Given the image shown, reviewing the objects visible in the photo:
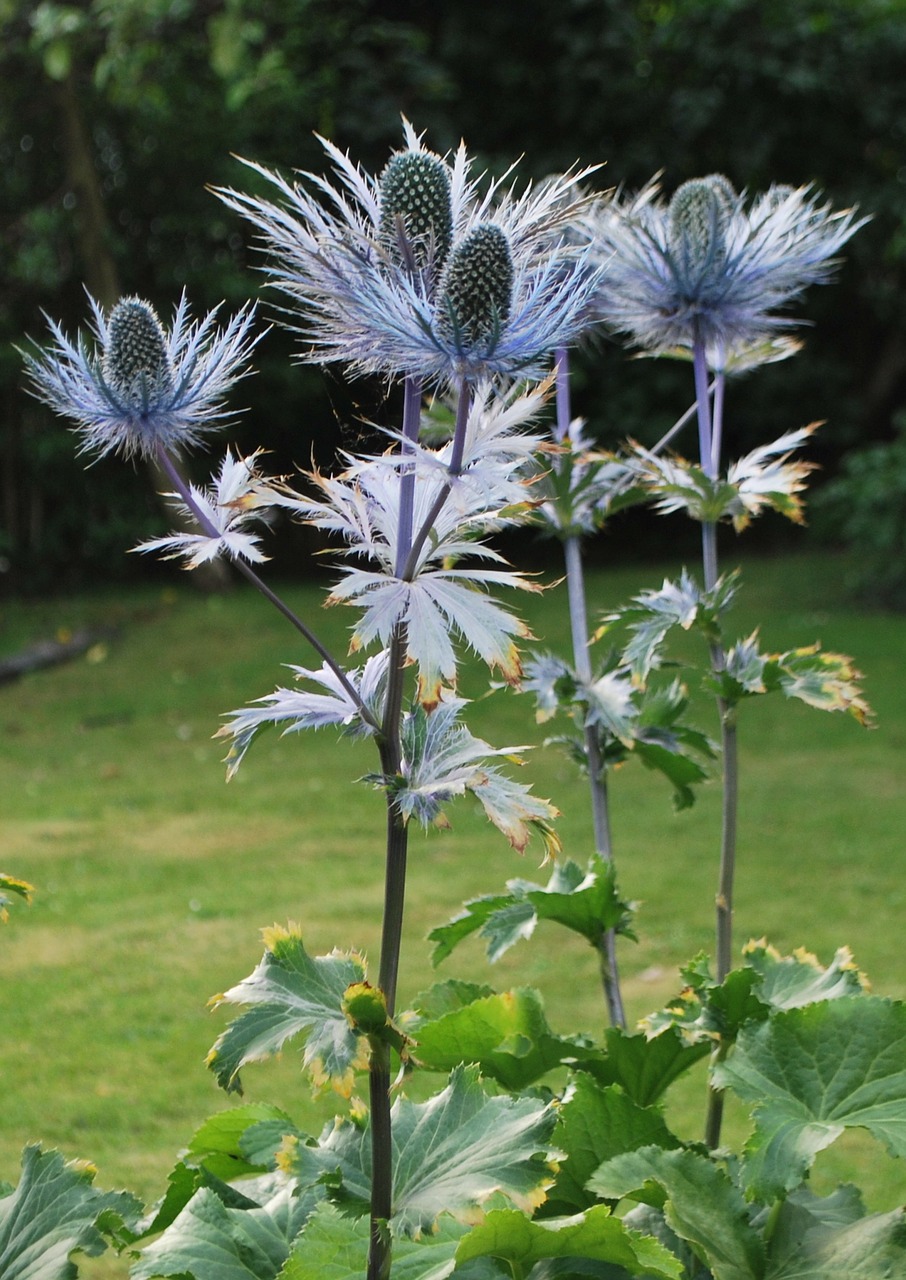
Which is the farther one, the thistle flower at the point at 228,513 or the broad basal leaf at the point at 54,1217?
the broad basal leaf at the point at 54,1217

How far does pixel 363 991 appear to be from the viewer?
1.65 m

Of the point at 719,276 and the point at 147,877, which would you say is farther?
the point at 147,877

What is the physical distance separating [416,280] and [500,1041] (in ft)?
4.35

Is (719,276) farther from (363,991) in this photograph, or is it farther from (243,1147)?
(243,1147)

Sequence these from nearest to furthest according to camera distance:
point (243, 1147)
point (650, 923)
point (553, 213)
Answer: point (553, 213)
point (243, 1147)
point (650, 923)

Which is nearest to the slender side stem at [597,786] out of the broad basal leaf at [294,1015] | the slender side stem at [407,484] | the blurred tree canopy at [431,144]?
the broad basal leaf at [294,1015]

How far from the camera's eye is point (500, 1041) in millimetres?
2393

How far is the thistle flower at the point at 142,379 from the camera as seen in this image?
5.78 feet

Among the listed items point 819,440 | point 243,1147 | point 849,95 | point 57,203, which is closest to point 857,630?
point 819,440

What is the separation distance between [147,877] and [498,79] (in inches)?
364

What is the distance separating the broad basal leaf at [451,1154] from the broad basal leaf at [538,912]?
18.3 inches

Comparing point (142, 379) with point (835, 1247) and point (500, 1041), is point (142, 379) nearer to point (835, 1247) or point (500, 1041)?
point (500, 1041)

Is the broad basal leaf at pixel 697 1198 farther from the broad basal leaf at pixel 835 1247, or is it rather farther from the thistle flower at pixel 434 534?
the thistle flower at pixel 434 534

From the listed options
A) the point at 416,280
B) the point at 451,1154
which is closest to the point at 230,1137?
the point at 451,1154
